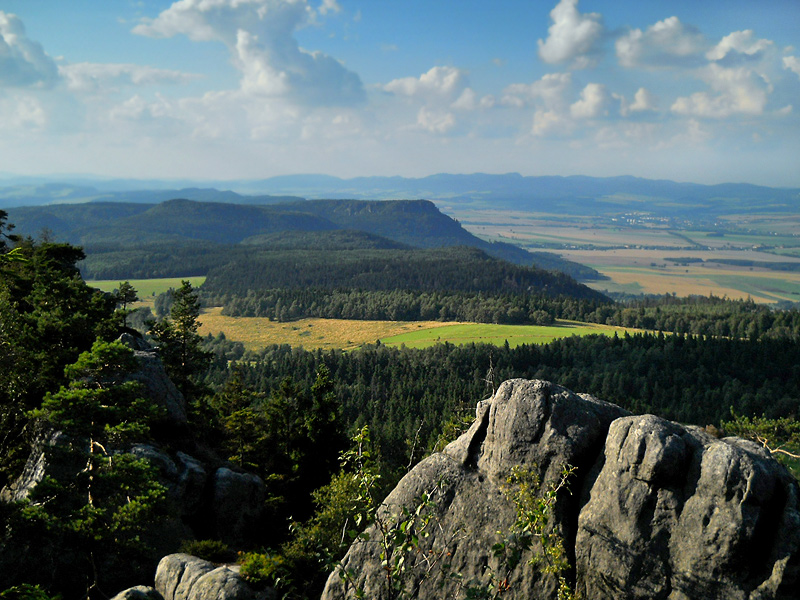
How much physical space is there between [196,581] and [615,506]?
62.5ft

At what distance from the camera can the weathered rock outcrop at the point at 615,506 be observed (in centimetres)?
1748

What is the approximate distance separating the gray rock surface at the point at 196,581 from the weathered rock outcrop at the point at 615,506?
5151 millimetres

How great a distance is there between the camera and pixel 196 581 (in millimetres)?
24828

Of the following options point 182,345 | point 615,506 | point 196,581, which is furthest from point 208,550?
point 182,345

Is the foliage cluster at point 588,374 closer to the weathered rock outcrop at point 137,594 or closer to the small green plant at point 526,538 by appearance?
the weathered rock outcrop at point 137,594

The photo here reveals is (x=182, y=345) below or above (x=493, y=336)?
above

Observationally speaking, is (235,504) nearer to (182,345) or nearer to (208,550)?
(208,550)

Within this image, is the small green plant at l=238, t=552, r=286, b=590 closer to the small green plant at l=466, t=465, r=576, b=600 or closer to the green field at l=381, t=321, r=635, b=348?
the small green plant at l=466, t=465, r=576, b=600

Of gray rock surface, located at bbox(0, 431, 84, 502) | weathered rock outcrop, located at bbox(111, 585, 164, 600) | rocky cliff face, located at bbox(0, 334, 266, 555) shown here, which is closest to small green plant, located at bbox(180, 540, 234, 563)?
rocky cliff face, located at bbox(0, 334, 266, 555)

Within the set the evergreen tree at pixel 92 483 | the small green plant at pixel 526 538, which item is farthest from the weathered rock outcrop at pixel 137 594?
the small green plant at pixel 526 538

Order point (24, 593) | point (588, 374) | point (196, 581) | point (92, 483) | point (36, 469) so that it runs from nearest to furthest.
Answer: point (24, 593) < point (92, 483) < point (196, 581) < point (36, 469) < point (588, 374)

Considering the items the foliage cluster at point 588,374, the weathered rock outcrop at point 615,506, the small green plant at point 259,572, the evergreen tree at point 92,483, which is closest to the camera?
the weathered rock outcrop at point 615,506

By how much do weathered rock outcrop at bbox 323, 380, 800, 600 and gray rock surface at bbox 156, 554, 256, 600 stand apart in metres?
5.15

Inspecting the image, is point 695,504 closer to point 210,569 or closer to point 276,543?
point 210,569
